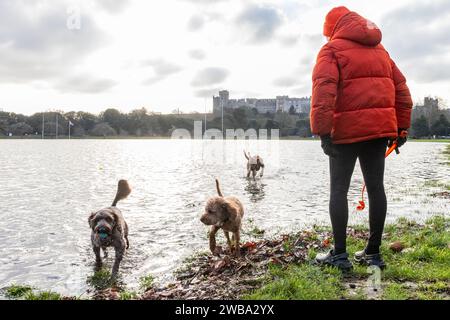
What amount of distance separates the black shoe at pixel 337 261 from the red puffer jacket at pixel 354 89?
58.6 inches

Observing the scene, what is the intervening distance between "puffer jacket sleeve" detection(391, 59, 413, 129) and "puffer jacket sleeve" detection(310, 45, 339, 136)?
1006mm

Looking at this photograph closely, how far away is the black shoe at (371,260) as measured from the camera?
202 inches

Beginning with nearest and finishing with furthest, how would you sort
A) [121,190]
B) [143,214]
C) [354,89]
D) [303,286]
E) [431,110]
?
[303,286] < [354,89] < [121,190] < [143,214] < [431,110]

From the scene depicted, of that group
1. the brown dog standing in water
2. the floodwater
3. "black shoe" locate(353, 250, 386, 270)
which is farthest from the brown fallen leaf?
the floodwater

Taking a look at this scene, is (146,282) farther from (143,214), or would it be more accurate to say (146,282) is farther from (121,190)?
(143,214)

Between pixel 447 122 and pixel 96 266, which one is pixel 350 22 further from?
pixel 447 122

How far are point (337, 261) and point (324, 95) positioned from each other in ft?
6.96

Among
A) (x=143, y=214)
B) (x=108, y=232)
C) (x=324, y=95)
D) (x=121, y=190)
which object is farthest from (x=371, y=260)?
(x=143, y=214)

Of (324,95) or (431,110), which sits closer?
(324,95)

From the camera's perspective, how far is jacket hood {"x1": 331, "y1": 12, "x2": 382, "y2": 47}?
4.77m

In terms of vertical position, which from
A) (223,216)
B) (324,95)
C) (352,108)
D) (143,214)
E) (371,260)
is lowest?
(143,214)

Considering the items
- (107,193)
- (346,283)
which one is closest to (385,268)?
(346,283)

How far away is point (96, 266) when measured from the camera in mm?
6262

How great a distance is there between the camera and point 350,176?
4980 millimetres
